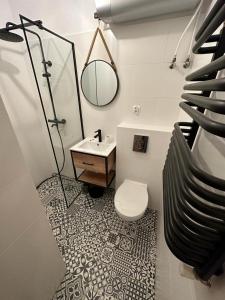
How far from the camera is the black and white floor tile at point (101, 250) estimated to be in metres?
1.17

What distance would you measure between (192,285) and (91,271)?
3.50 ft

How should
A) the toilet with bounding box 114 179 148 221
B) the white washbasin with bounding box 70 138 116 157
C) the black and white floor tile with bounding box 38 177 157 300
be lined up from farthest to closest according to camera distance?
the white washbasin with bounding box 70 138 116 157 < the toilet with bounding box 114 179 148 221 < the black and white floor tile with bounding box 38 177 157 300

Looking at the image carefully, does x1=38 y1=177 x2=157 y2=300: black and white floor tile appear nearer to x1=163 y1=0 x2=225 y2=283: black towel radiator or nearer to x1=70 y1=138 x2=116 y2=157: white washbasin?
x1=70 y1=138 x2=116 y2=157: white washbasin

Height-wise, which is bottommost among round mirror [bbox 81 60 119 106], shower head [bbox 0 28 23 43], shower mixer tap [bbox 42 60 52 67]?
round mirror [bbox 81 60 119 106]

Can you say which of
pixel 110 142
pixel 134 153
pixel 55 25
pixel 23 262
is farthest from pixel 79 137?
pixel 23 262

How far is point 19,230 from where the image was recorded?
2.41ft

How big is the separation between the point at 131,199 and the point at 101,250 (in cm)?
61

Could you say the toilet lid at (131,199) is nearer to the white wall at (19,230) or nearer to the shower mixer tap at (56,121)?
the white wall at (19,230)

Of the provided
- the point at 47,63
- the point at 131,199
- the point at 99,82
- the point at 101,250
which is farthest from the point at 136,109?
the point at 101,250

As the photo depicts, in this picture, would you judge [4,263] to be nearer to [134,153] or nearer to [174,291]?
[174,291]

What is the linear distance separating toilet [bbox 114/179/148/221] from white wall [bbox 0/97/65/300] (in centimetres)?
67

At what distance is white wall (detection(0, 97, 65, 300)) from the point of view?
2.10ft

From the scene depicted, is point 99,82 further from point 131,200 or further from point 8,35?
point 131,200

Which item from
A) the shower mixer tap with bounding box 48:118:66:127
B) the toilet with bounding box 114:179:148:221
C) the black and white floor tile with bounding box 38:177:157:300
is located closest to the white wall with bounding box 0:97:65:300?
the black and white floor tile with bounding box 38:177:157:300
